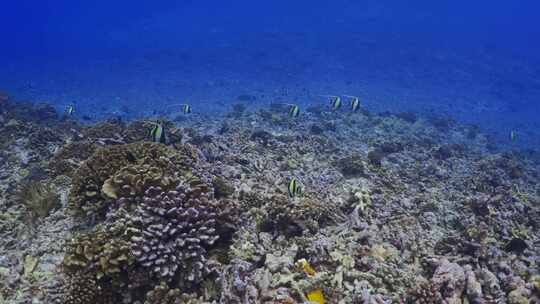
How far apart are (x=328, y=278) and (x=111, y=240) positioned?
3.00 m

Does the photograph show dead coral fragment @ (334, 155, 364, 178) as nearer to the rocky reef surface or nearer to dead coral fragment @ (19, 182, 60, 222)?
the rocky reef surface

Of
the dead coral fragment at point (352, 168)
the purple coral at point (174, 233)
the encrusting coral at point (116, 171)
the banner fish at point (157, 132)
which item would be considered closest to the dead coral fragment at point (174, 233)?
the purple coral at point (174, 233)

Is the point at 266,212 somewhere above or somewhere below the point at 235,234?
above

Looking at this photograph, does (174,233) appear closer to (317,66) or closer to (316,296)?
(316,296)

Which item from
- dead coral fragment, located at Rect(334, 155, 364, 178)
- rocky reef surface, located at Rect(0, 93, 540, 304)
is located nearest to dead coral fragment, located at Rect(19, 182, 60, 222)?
rocky reef surface, located at Rect(0, 93, 540, 304)

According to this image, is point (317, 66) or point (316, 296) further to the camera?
point (317, 66)

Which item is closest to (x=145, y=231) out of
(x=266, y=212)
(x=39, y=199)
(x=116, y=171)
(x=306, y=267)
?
(x=116, y=171)

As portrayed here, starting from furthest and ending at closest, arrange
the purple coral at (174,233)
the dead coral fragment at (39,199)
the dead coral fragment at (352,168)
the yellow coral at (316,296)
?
the dead coral fragment at (352,168) < the dead coral fragment at (39,199) < the yellow coral at (316,296) < the purple coral at (174,233)

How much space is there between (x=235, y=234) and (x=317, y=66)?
51.4 m

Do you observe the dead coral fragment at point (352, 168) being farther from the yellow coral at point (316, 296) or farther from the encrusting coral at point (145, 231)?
the yellow coral at point (316, 296)

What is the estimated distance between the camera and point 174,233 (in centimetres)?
479

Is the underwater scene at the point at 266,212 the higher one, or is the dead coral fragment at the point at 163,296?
the underwater scene at the point at 266,212

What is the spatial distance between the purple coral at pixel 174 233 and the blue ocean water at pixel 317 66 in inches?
945

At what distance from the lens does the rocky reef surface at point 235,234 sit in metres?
4.60
